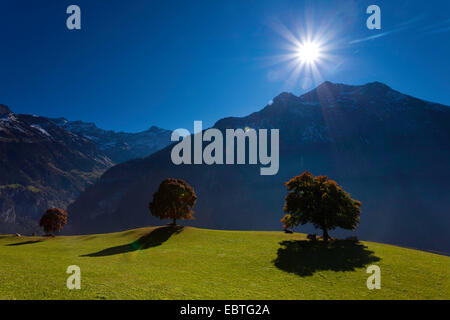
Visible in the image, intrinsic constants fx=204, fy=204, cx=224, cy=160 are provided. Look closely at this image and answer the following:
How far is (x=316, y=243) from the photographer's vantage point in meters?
28.3

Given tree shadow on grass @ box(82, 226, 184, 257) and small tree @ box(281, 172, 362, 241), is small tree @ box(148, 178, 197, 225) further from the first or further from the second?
small tree @ box(281, 172, 362, 241)

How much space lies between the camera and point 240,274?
61.6 ft

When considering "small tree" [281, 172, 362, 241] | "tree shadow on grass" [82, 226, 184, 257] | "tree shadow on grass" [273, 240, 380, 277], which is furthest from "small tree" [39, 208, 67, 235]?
"small tree" [281, 172, 362, 241]

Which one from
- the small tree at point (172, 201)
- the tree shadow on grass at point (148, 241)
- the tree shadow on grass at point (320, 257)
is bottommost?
the tree shadow on grass at point (148, 241)

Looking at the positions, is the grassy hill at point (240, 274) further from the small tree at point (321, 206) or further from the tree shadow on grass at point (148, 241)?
the small tree at point (321, 206)

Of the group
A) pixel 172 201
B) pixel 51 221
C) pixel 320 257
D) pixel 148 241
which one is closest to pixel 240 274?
pixel 320 257

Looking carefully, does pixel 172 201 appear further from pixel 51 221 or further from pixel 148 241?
pixel 51 221

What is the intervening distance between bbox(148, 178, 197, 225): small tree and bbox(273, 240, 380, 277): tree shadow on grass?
20.7m

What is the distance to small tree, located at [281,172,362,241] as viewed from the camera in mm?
28547

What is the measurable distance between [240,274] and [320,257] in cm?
1029

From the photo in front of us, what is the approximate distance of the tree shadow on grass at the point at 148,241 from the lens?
2900 centimetres

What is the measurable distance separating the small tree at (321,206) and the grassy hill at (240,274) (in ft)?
9.62

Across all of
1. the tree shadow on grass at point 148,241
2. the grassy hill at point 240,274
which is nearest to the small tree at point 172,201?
the tree shadow on grass at point 148,241
